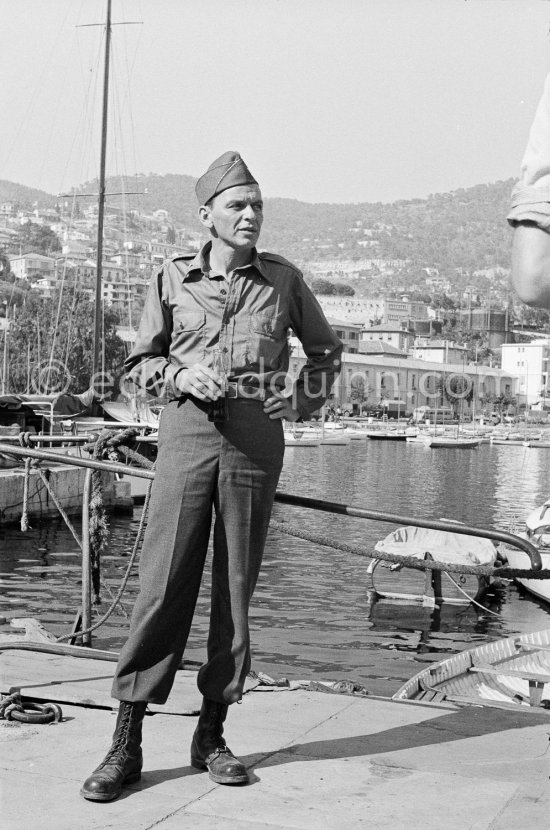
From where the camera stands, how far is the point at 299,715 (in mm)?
4148

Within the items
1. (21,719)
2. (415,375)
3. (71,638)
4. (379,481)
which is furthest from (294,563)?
(415,375)

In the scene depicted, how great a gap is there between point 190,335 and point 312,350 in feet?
1.61

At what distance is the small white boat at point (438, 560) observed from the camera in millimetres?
→ 17984

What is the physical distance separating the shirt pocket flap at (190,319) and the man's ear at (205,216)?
324mm

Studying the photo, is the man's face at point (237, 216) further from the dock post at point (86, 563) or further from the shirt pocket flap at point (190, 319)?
the dock post at point (86, 563)

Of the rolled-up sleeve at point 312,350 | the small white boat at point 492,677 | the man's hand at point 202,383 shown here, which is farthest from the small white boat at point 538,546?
the man's hand at point 202,383

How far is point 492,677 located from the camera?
8.53 metres

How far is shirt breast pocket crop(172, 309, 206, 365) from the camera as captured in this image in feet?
11.6

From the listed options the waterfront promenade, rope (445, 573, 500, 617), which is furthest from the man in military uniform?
rope (445, 573, 500, 617)

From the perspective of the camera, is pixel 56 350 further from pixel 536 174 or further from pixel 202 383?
pixel 536 174

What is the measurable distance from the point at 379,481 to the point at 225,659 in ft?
163

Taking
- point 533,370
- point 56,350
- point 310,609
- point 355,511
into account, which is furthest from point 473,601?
point 533,370

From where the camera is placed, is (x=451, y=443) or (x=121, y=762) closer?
(x=121, y=762)

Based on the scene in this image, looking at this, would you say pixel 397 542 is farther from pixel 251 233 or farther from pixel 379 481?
pixel 379 481
